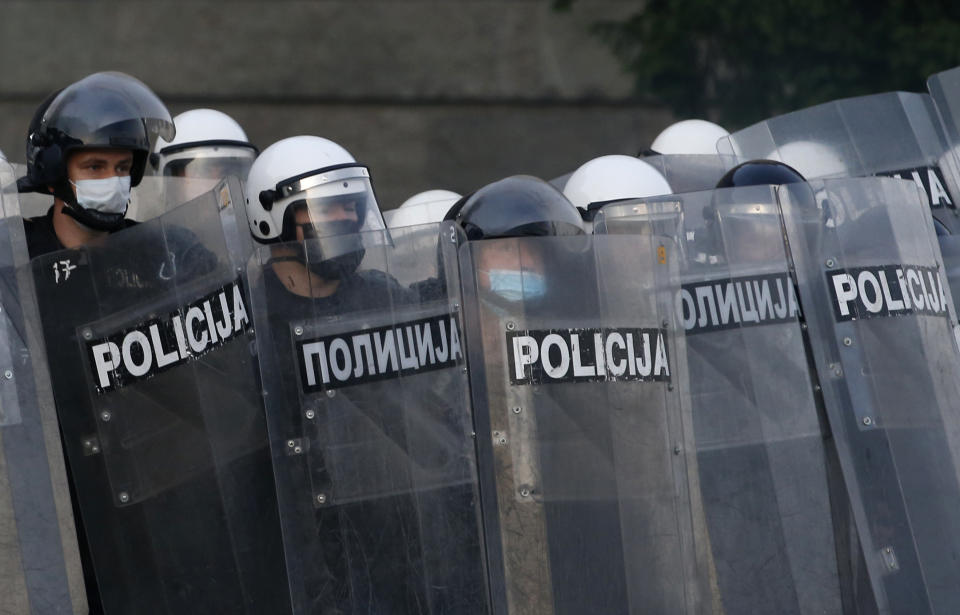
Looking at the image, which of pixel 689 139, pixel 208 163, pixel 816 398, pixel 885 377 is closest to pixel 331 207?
pixel 816 398

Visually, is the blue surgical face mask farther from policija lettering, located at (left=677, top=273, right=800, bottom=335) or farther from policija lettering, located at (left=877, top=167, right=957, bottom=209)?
policija lettering, located at (left=877, top=167, right=957, bottom=209)

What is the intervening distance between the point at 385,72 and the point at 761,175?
27.2ft

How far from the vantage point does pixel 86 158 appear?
3.35 meters

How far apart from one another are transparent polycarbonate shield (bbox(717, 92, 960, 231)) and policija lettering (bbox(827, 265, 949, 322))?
1013mm

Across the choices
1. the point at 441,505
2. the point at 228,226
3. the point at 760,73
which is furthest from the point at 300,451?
the point at 760,73

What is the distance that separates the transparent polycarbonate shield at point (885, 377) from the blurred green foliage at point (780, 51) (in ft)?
14.8

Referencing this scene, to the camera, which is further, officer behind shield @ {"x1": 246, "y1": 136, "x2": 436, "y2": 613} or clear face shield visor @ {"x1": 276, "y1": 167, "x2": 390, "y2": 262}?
clear face shield visor @ {"x1": 276, "y1": 167, "x2": 390, "y2": 262}

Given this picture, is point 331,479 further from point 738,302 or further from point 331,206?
point 738,302

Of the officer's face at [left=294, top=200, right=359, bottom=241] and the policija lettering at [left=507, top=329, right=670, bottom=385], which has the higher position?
the officer's face at [left=294, top=200, right=359, bottom=241]

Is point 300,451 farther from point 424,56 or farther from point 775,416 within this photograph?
point 424,56

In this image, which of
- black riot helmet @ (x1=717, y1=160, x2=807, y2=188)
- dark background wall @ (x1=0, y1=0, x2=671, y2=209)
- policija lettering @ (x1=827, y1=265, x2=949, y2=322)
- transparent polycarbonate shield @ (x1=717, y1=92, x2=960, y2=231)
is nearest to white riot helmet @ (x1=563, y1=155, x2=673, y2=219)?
transparent polycarbonate shield @ (x1=717, y1=92, x2=960, y2=231)

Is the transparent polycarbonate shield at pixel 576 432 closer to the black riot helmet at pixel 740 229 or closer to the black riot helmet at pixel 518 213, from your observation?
the black riot helmet at pixel 518 213

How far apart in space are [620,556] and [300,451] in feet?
2.52

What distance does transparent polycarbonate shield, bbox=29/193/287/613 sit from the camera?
300 centimetres
